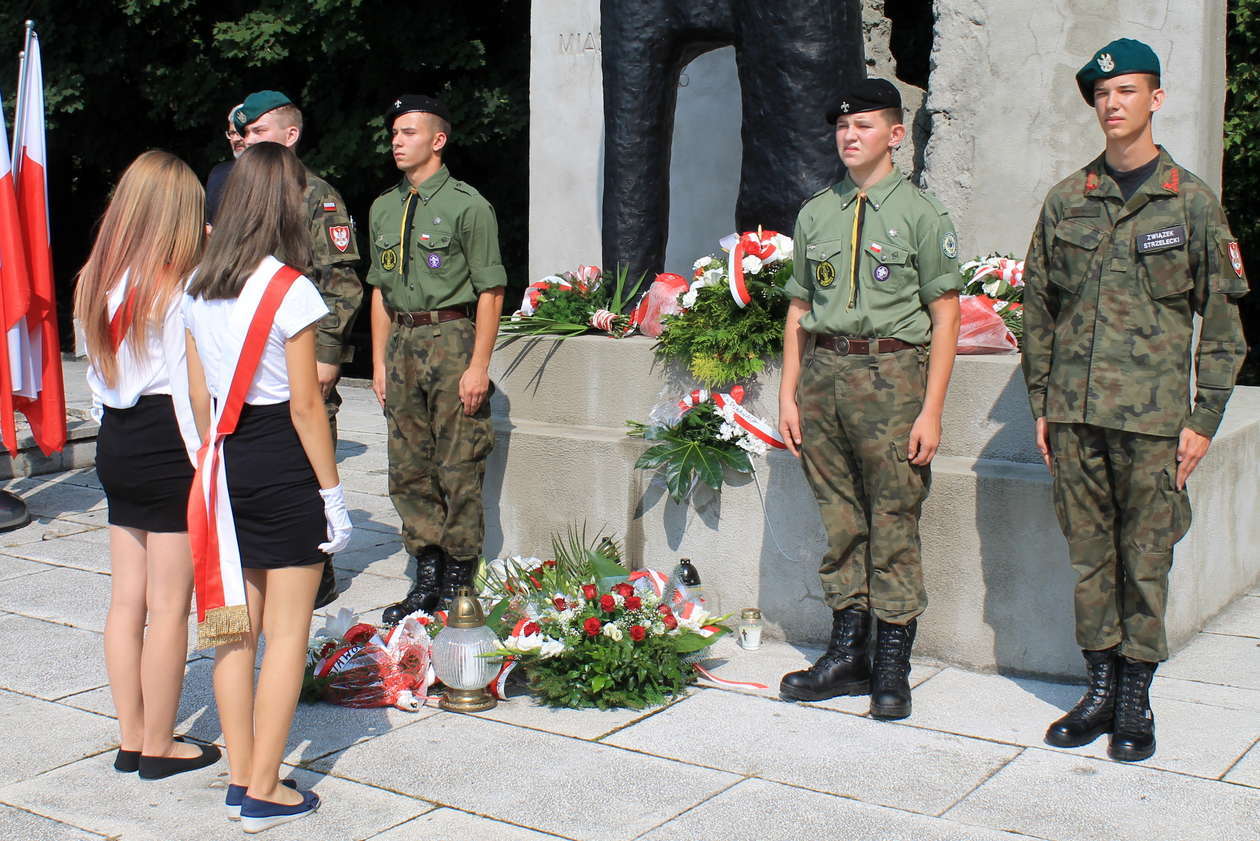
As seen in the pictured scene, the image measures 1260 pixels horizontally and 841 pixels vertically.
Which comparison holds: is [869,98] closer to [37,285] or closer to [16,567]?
[16,567]

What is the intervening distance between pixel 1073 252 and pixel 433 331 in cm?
236

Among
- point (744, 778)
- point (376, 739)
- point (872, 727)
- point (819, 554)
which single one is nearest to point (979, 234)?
point (819, 554)

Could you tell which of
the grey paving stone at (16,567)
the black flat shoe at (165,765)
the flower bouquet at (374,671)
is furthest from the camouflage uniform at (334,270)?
the grey paving stone at (16,567)

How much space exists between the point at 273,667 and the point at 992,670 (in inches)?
98.8

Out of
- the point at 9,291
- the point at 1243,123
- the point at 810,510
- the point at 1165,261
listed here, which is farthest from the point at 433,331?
the point at 1243,123

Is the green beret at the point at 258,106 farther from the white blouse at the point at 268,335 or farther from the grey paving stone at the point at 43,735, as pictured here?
the grey paving stone at the point at 43,735

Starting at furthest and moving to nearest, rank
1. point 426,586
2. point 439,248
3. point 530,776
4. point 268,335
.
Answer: point 426,586 → point 439,248 → point 530,776 → point 268,335

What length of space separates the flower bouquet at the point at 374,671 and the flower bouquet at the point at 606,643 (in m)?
0.31

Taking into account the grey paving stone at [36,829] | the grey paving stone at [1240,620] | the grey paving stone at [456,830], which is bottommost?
the grey paving stone at [36,829]

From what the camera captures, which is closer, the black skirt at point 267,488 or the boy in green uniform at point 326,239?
the black skirt at point 267,488

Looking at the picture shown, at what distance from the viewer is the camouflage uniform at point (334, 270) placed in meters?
5.29

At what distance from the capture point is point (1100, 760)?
3930 millimetres

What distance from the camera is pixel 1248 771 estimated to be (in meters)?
3.82

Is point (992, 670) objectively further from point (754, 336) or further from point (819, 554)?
point (754, 336)
